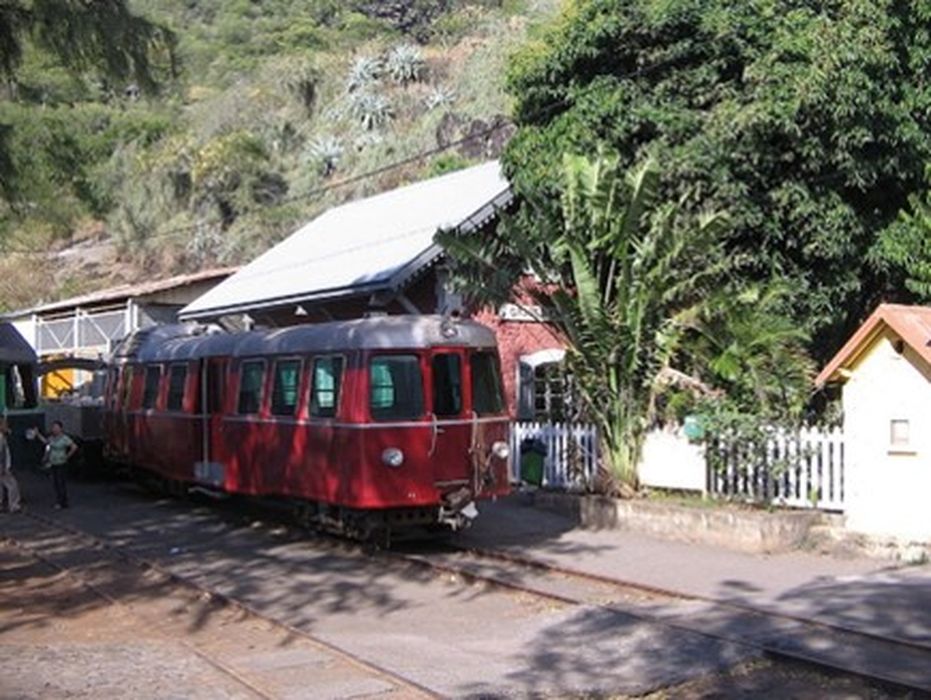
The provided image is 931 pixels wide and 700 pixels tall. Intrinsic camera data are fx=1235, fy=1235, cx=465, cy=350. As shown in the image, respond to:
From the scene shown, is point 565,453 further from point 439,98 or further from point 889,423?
point 439,98

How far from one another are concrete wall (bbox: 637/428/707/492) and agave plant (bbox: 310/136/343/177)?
45508mm

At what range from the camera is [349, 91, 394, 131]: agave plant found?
62.3m

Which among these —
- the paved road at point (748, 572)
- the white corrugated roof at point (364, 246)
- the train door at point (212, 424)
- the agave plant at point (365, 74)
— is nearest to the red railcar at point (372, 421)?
the train door at point (212, 424)

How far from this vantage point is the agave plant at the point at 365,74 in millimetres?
65688

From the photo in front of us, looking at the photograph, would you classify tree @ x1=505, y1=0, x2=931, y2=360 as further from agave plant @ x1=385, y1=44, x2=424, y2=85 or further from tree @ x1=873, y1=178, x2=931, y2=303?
agave plant @ x1=385, y1=44, x2=424, y2=85

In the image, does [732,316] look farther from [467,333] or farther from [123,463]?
[123,463]

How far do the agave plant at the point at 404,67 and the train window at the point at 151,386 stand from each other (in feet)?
154

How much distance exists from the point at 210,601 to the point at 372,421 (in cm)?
286

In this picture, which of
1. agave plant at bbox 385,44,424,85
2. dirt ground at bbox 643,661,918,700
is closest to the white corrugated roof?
dirt ground at bbox 643,661,918,700

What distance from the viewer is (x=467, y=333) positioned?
14727mm

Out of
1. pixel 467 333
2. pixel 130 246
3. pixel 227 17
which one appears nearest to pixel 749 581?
pixel 467 333

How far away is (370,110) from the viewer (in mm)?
62625

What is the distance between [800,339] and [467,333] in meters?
5.02

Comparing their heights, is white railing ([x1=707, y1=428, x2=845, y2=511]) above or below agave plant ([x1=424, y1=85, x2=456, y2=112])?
below
